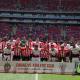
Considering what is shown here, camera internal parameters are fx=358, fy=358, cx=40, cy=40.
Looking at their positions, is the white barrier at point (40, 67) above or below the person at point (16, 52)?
below

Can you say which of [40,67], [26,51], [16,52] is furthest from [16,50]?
[40,67]

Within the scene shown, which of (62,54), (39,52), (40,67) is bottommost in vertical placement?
(40,67)

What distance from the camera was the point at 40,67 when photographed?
59.0 feet

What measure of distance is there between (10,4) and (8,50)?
831 inches

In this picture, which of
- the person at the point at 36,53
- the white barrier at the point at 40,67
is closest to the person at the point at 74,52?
the person at the point at 36,53

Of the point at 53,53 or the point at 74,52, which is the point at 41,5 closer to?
the point at 53,53

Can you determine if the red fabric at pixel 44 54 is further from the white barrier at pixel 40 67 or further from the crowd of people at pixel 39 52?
the white barrier at pixel 40 67

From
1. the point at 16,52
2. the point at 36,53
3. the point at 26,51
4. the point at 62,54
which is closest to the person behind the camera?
the point at 36,53

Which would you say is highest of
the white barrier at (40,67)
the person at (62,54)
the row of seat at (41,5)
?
the row of seat at (41,5)

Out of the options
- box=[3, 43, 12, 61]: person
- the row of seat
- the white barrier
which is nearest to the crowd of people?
box=[3, 43, 12, 61]: person

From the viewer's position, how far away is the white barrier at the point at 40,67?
1792cm

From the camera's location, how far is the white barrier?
1792cm

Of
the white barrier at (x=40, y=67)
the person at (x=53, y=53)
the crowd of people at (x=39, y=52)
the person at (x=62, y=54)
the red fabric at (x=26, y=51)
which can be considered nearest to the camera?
the white barrier at (x=40, y=67)

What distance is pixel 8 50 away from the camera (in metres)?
20.0
